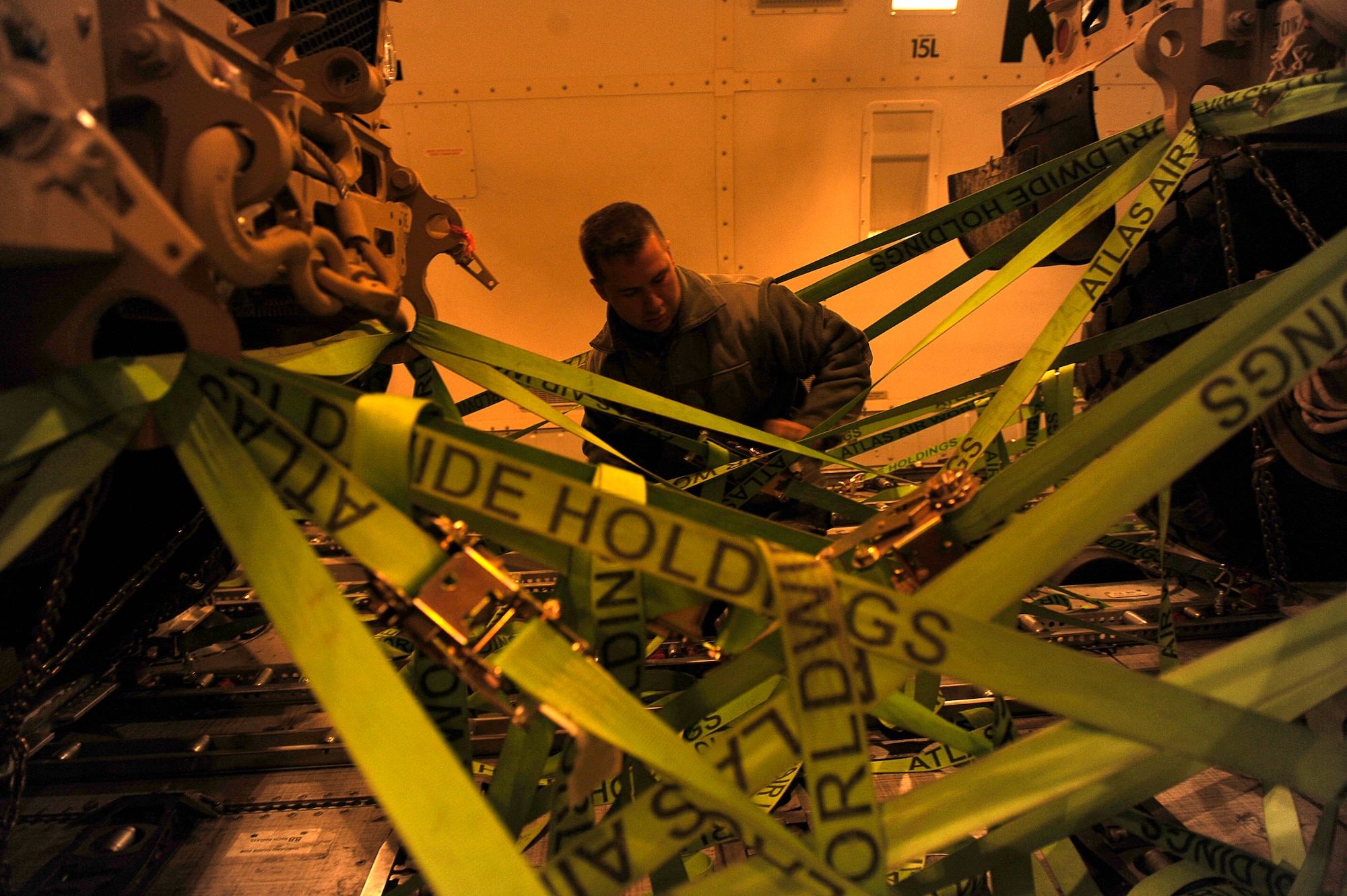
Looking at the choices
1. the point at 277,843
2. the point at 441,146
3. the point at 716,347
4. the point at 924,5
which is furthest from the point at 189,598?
the point at 924,5

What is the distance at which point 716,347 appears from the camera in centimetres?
212

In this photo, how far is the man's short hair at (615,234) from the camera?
6.11ft

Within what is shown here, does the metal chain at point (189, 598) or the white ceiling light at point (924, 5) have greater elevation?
the white ceiling light at point (924, 5)

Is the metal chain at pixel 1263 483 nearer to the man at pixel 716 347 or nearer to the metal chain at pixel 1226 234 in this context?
the metal chain at pixel 1226 234

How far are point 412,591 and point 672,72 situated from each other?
10.1ft

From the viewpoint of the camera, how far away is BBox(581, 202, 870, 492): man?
1.97 m

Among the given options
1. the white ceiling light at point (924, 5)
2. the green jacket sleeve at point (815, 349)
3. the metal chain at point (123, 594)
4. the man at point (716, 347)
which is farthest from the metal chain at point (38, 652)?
the white ceiling light at point (924, 5)

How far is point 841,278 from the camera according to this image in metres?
1.69

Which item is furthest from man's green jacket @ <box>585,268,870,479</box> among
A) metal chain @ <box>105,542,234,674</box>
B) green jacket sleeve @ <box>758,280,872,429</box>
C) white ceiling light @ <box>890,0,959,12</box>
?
white ceiling light @ <box>890,0,959,12</box>

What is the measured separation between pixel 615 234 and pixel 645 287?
0.17m

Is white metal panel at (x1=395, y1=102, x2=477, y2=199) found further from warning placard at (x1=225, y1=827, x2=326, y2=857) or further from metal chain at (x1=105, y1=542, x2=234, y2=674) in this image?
warning placard at (x1=225, y1=827, x2=326, y2=857)

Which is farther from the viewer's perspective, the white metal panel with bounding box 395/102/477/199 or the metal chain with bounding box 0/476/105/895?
the white metal panel with bounding box 395/102/477/199

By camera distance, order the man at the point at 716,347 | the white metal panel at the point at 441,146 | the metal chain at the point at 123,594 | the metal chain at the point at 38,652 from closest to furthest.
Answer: the metal chain at the point at 38,652 → the metal chain at the point at 123,594 → the man at the point at 716,347 → the white metal panel at the point at 441,146

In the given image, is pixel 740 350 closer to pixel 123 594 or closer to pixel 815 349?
pixel 815 349
